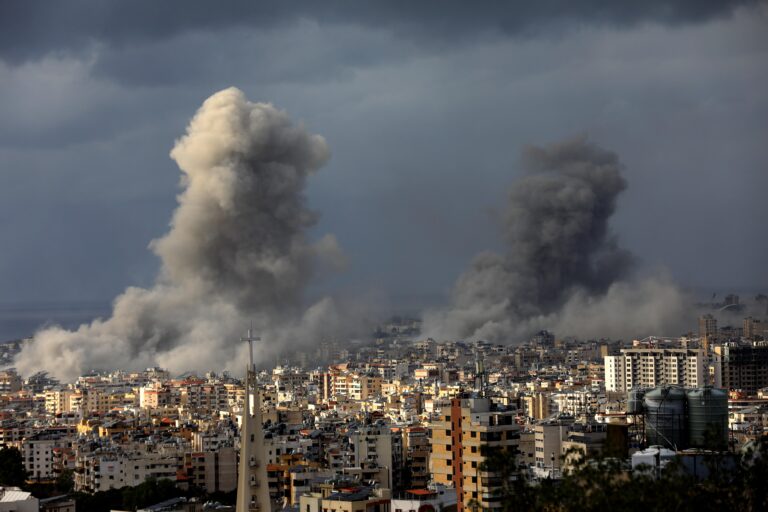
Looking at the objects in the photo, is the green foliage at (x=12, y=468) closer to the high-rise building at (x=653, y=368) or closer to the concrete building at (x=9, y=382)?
the high-rise building at (x=653, y=368)

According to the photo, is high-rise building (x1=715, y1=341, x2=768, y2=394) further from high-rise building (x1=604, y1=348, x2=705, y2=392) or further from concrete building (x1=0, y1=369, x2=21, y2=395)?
concrete building (x1=0, y1=369, x2=21, y2=395)

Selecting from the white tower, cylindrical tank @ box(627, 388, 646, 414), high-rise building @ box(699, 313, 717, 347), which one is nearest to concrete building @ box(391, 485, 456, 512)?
cylindrical tank @ box(627, 388, 646, 414)

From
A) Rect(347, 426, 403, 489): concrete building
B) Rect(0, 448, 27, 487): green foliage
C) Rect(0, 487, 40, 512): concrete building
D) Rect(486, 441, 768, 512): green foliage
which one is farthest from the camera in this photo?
Rect(0, 448, 27, 487): green foliage

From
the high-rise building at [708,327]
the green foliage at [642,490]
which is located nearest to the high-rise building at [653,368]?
the high-rise building at [708,327]

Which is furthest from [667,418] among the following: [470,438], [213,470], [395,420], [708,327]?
[708,327]

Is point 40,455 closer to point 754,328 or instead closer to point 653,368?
point 653,368

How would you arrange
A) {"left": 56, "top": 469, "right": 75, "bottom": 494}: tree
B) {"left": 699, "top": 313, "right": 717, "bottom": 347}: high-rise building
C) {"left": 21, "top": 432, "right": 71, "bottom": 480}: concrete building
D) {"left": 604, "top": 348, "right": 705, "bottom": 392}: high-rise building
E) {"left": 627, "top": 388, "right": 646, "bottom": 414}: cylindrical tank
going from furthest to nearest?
{"left": 699, "top": 313, "right": 717, "bottom": 347}: high-rise building, {"left": 604, "top": 348, "right": 705, "bottom": 392}: high-rise building, {"left": 21, "top": 432, "right": 71, "bottom": 480}: concrete building, {"left": 56, "top": 469, "right": 75, "bottom": 494}: tree, {"left": 627, "top": 388, "right": 646, "bottom": 414}: cylindrical tank
